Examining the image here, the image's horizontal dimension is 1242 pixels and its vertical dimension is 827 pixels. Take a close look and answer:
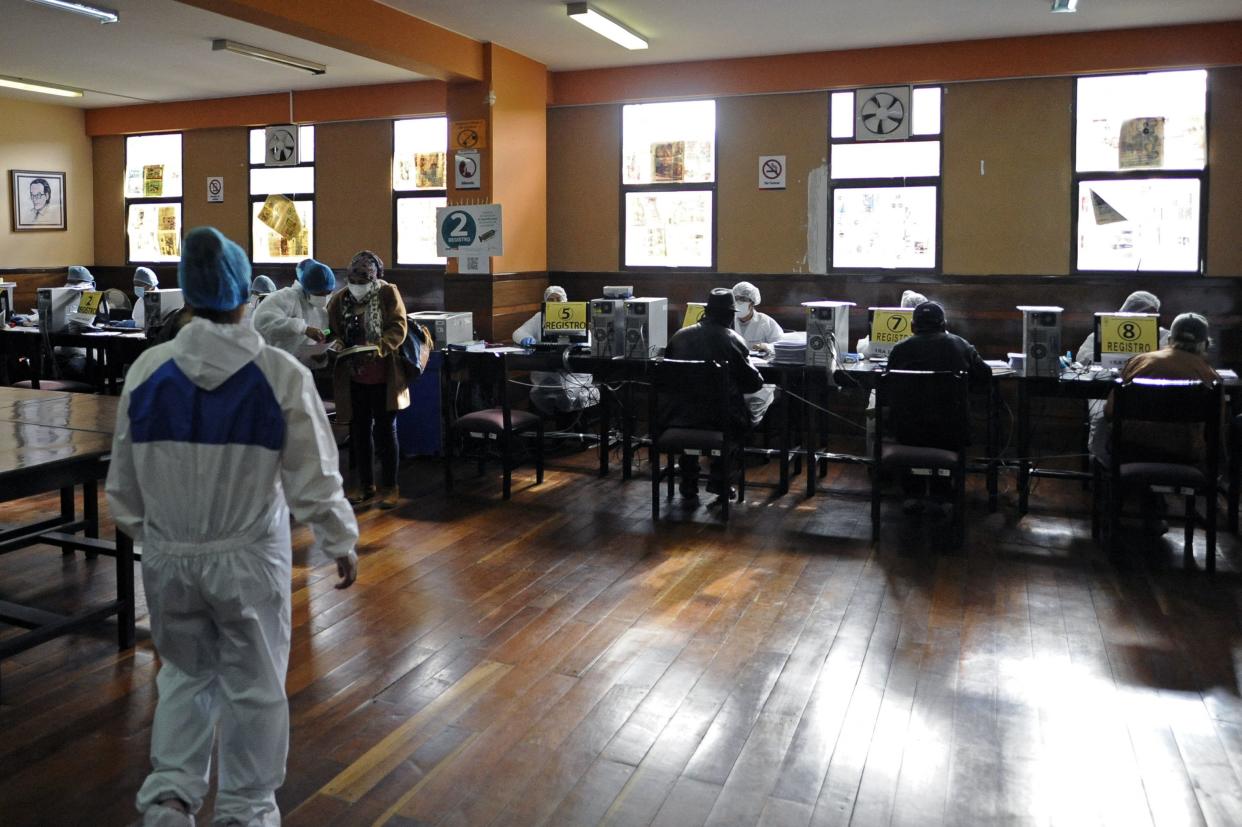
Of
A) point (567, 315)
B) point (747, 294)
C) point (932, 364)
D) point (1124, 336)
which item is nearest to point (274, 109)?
point (567, 315)

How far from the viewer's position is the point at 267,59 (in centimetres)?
773

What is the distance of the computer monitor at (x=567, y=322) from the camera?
684 centimetres

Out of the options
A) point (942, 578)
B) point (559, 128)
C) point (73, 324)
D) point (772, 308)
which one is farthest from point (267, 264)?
point (942, 578)

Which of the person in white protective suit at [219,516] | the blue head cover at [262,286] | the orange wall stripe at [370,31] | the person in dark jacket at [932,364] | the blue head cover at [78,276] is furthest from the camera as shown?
Answer: the blue head cover at [78,276]

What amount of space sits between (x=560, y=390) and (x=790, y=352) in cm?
170

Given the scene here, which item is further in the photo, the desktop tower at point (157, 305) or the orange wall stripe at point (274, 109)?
the orange wall stripe at point (274, 109)

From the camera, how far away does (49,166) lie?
10.4 m

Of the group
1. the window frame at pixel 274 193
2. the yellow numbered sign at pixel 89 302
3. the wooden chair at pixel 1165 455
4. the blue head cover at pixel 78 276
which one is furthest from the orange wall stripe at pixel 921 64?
the blue head cover at pixel 78 276

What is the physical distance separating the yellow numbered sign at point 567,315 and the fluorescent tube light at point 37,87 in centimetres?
548

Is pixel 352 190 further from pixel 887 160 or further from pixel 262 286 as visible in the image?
pixel 887 160

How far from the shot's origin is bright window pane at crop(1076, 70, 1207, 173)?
6.71 meters

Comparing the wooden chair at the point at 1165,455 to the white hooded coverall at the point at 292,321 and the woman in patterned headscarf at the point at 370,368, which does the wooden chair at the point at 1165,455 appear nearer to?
the woman in patterned headscarf at the point at 370,368

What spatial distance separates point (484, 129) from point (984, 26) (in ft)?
10.8

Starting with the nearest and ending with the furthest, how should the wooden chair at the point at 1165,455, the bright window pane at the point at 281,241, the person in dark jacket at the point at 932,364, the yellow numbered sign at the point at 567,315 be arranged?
1. the wooden chair at the point at 1165,455
2. the person in dark jacket at the point at 932,364
3. the yellow numbered sign at the point at 567,315
4. the bright window pane at the point at 281,241
